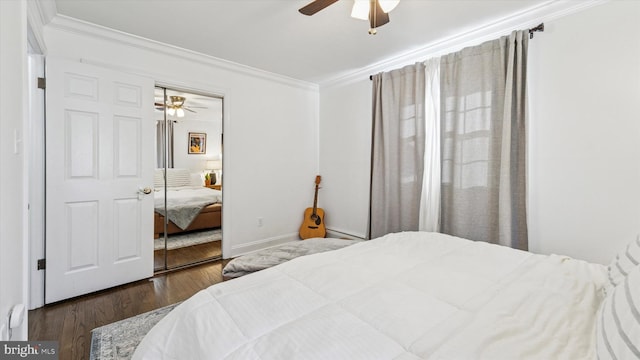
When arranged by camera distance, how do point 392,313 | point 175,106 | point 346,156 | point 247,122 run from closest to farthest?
point 392,313 → point 175,106 → point 247,122 → point 346,156

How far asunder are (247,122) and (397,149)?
1.89 meters

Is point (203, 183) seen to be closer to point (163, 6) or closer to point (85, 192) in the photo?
point (85, 192)

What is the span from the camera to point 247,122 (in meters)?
3.50

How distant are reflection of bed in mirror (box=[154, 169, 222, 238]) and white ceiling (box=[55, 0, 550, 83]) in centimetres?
141

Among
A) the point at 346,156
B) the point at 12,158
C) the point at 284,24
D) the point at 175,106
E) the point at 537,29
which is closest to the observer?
the point at 12,158

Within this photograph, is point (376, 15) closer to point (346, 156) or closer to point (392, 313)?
point (392, 313)

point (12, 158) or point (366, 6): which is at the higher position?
point (366, 6)

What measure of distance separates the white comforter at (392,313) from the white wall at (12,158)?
0.78m

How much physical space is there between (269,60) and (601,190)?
3261 millimetres

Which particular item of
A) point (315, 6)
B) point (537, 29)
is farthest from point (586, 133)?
point (315, 6)

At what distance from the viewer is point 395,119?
313 cm

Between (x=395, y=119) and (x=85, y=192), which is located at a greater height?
(x=395, y=119)

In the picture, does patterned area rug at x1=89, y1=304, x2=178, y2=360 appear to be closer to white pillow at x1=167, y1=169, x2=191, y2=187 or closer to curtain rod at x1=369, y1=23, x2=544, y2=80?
white pillow at x1=167, y1=169, x2=191, y2=187

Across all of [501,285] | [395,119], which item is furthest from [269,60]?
[501,285]
